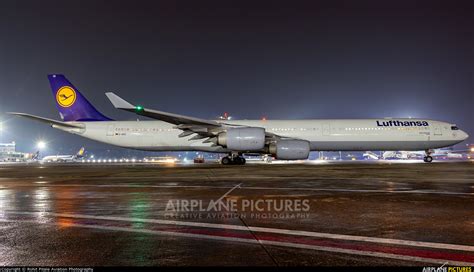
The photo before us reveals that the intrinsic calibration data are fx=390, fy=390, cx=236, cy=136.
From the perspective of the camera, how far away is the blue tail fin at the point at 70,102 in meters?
32.1

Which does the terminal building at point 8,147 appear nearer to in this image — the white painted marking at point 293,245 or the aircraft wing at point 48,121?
the aircraft wing at point 48,121

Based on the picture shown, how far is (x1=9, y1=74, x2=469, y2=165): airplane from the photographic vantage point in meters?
27.2

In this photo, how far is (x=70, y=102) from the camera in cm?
3219

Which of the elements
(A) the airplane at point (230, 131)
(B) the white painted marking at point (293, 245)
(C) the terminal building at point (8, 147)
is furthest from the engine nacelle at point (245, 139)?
(C) the terminal building at point (8, 147)

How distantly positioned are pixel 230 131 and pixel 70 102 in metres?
15.0

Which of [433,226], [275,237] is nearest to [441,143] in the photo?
[433,226]

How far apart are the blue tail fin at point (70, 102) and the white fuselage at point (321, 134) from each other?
1.01 meters

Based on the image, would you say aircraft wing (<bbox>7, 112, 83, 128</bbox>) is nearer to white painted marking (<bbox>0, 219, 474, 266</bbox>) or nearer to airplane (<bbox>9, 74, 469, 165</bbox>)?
airplane (<bbox>9, 74, 469, 165</bbox>)

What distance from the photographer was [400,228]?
232 inches

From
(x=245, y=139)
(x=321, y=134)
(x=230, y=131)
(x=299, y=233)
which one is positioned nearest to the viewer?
(x=299, y=233)

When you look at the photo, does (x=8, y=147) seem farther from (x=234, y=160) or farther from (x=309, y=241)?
(x=309, y=241)

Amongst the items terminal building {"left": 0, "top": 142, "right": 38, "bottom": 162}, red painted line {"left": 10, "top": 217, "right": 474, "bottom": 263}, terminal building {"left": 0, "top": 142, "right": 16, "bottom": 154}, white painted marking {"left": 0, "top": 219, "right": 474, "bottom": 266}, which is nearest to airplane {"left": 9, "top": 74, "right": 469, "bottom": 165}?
red painted line {"left": 10, "top": 217, "right": 474, "bottom": 263}

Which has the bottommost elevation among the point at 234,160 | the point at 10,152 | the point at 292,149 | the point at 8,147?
the point at 234,160

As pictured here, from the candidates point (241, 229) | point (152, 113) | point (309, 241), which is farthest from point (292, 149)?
point (309, 241)
